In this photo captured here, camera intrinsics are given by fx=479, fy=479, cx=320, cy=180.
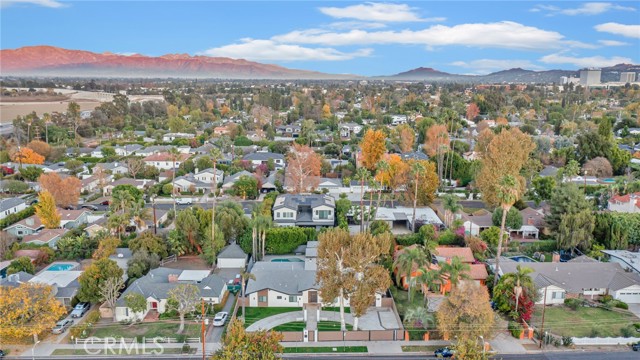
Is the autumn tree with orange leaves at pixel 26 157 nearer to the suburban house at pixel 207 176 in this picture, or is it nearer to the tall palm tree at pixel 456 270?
the suburban house at pixel 207 176

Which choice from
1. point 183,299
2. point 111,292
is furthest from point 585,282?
point 111,292

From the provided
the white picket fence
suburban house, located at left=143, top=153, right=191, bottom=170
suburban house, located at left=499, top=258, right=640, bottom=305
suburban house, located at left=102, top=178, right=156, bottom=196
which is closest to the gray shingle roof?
suburban house, located at left=499, top=258, right=640, bottom=305

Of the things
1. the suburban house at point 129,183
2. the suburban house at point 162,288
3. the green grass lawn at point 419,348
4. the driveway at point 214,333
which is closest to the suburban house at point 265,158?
the suburban house at point 129,183

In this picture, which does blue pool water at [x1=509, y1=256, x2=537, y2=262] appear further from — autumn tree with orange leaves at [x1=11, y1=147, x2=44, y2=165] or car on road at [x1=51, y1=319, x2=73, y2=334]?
autumn tree with orange leaves at [x1=11, y1=147, x2=44, y2=165]

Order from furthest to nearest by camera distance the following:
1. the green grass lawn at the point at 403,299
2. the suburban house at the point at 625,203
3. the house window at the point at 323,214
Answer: the suburban house at the point at 625,203
the house window at the point at 323,214
the green grass lawn at the point at 403,299

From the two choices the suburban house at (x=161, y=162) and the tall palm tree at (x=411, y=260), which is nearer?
the tall palm tree at (x=411, y=260)

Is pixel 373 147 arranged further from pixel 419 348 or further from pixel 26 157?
pixel 26 157

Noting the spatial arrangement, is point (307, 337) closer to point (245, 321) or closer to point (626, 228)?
point (245, 321)
